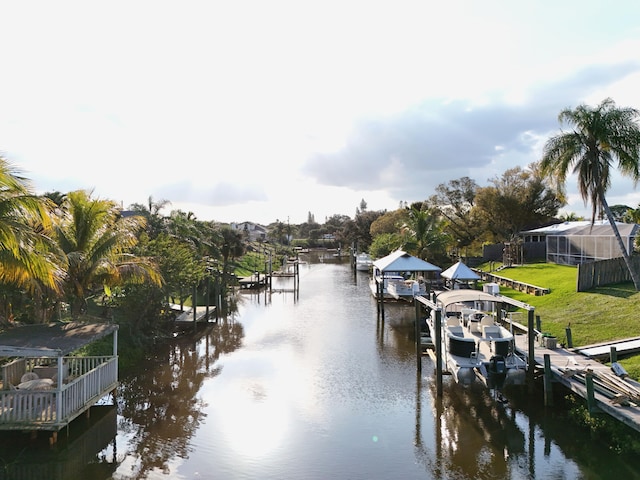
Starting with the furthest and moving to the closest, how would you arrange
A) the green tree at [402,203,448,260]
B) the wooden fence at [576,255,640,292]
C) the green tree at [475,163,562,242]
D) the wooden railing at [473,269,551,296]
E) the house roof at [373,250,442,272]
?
the green tree at [475,163,562,242], the green tree at [402,203,448,260], the house roof at [373,250,442,272], the wooden railing at [473,269,551,296], the wooden fence at [576,255,640,292]

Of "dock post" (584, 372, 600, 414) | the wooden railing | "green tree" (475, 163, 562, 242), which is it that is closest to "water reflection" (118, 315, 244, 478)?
"dock post" (584, 372, 600, 414)

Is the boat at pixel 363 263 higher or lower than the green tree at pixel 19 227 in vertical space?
lower

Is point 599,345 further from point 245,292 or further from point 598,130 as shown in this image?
point 245,292

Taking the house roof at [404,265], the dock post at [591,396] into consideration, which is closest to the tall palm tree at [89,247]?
the dock post at [591,396]

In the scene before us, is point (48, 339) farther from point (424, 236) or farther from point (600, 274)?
point (424, 236)

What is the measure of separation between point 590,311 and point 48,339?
2134 cm

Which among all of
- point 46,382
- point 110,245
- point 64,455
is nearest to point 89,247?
point 110,245

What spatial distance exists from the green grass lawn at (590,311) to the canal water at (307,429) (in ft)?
14.6

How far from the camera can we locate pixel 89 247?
17.5m

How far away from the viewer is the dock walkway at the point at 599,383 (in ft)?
38.4

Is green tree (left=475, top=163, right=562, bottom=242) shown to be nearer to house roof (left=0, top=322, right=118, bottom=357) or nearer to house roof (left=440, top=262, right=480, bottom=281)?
house roof (left=440, top=262, right=480, bottom=281)

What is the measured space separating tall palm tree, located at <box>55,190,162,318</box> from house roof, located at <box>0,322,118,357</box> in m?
3.35

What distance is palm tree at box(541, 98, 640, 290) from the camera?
67.2 ft

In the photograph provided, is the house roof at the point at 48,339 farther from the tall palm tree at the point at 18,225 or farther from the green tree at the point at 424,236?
the green tree at the point at 424,236
